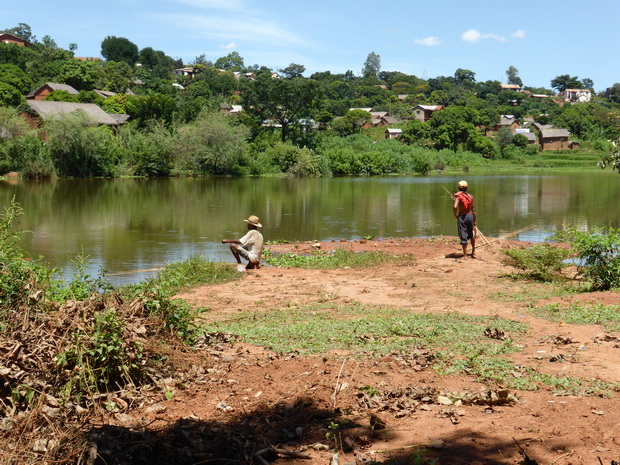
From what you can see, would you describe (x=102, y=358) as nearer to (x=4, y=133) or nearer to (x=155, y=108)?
(x=4, y=133)

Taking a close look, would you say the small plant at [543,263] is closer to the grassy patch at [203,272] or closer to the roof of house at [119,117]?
the grassy patch at [203,272]

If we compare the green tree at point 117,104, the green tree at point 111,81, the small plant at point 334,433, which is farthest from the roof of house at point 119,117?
the small plant at point 334,433

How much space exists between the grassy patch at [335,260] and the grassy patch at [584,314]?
19.4 feet

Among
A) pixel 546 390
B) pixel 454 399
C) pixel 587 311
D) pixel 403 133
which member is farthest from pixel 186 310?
pixel 403 133

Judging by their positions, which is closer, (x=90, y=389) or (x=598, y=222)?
(x=90, y=389)

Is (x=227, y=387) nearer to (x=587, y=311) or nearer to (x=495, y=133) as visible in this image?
(x=587, y=311)

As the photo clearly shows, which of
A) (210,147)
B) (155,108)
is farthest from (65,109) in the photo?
(210,147)

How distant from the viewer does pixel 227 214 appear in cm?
2739

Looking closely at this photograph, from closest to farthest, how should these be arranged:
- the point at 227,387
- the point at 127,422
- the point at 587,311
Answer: the point at 127,422
the point at 227,387
the point at 587,311


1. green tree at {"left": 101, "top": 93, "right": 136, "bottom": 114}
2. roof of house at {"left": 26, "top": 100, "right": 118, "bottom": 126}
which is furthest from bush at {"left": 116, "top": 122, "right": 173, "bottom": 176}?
green tree at {"left": 101, "top": 93, "right": 136, "bottom": 114}

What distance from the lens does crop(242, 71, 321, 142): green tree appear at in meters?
65.9

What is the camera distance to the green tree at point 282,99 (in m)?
65.9

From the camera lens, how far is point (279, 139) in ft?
221

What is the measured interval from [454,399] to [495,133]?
93.3 meters
